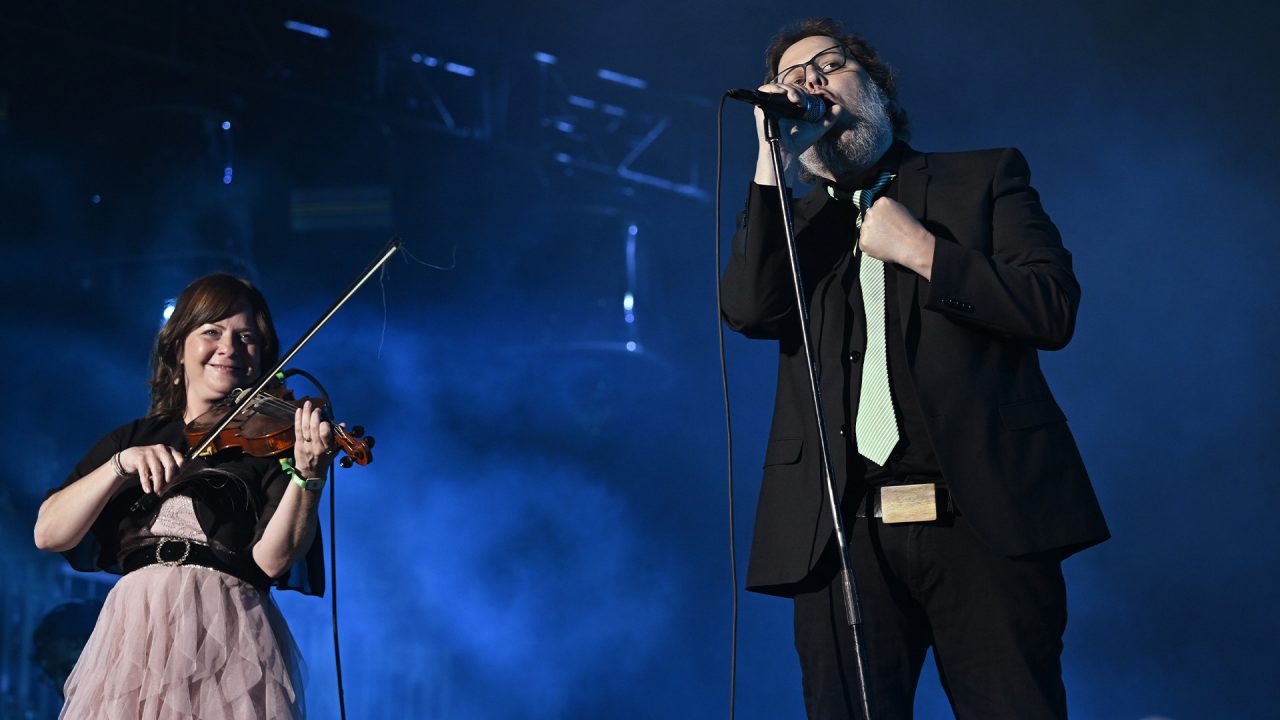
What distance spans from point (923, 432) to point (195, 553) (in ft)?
4.97

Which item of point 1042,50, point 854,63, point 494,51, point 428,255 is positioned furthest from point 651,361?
point 854,63

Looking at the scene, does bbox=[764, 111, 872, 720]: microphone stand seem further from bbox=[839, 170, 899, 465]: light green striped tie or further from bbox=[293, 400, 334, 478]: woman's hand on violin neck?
bbox=[293, 400, 334, 478]: woman's hand on violin neck

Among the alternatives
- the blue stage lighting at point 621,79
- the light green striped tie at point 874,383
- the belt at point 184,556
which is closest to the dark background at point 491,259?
the blue stage lighting at point 621,79

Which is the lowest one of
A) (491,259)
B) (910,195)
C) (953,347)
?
(953,347)

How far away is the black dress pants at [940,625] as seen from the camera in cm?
146

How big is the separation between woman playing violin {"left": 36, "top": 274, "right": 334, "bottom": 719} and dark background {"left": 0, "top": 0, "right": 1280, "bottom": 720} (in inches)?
97.2

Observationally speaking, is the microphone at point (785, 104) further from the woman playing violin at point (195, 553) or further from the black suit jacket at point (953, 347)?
the woman playing violin at point (195, 553)

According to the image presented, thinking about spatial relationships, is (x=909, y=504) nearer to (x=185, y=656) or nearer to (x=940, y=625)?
(x=940, y=625)

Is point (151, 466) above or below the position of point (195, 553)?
above

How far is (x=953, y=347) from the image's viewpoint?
1.58m

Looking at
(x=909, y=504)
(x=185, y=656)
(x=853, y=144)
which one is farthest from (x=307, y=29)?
(x=909, y=504)

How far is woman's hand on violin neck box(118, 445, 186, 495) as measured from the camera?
224cm

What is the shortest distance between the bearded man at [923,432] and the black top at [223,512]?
3.69ft

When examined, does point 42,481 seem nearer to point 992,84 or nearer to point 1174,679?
point 992,84
